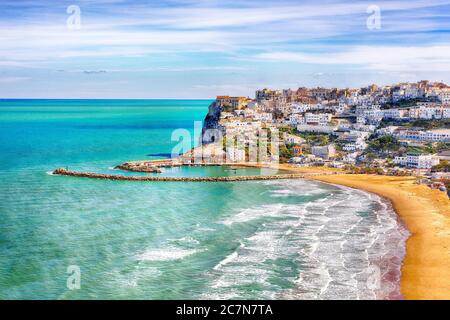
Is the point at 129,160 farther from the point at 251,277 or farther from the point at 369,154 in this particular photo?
the point at 251,277

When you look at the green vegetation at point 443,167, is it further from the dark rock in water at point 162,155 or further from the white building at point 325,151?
the dark rock in water at point 162,155

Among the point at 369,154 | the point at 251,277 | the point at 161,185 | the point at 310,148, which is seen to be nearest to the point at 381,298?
the point at 251,277

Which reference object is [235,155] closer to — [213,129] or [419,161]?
[213,129]

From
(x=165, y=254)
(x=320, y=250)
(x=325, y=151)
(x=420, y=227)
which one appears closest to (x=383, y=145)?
(x=325, y=151)

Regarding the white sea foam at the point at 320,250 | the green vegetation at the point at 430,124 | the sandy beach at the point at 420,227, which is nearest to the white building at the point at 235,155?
the sandy beach at the point at 420,227

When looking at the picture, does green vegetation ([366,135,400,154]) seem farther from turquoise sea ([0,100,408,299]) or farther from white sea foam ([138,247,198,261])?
white sea foam ([138,247,198,261])

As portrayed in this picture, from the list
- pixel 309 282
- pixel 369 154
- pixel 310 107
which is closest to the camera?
pixel 309 282

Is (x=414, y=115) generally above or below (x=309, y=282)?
above
